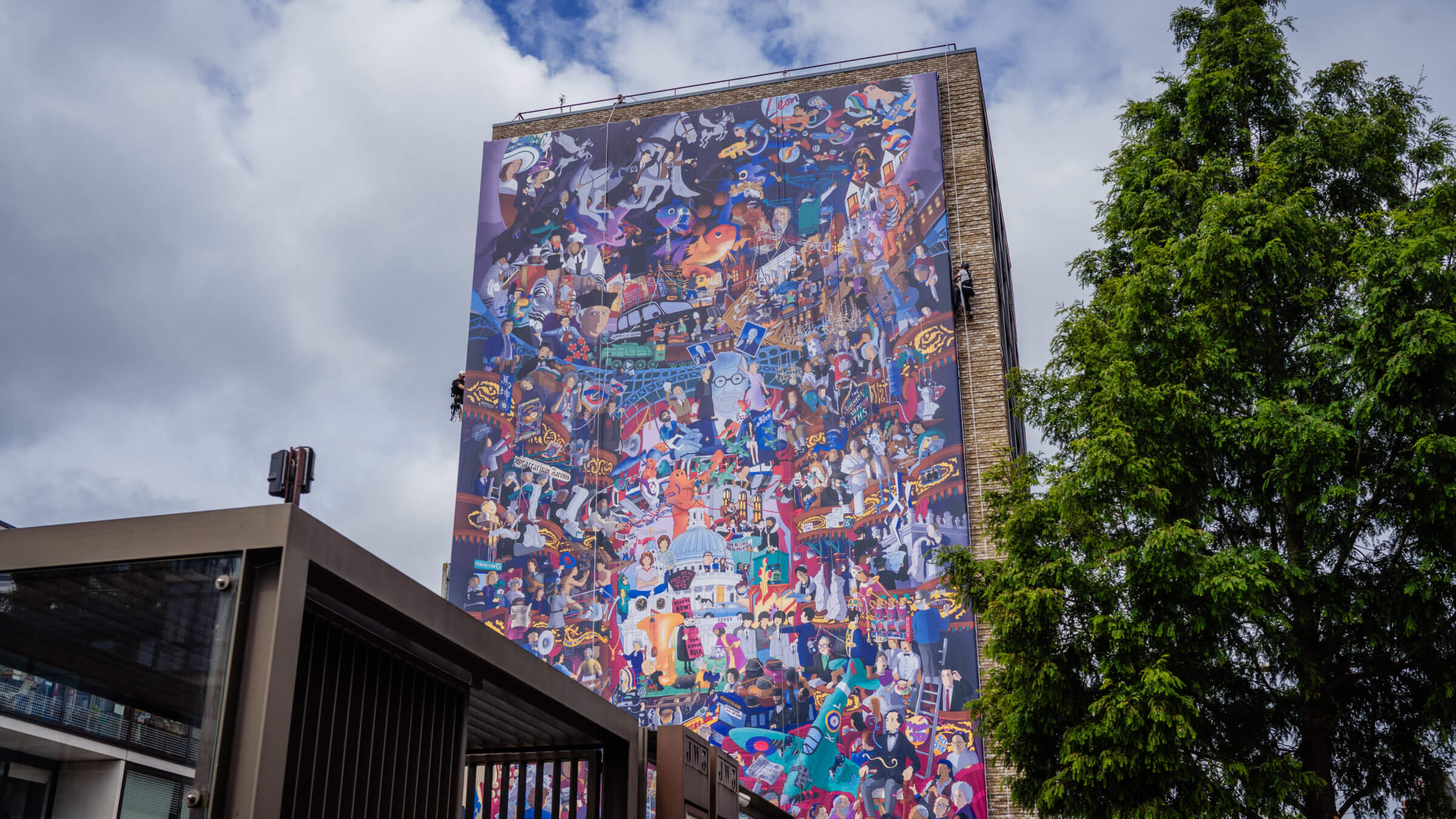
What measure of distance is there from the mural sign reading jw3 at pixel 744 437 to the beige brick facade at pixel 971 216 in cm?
47

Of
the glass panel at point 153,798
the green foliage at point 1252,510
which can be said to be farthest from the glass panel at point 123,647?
the green foliage at point 1252,510

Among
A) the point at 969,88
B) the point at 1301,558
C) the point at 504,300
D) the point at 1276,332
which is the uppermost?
the point at 969,88

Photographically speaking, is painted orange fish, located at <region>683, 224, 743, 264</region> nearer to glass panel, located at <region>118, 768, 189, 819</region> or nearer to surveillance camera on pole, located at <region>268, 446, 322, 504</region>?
surveillance camera on pole, located at <region>268, 446, 322, 504</region>

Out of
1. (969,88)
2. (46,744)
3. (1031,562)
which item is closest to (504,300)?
(969,88)

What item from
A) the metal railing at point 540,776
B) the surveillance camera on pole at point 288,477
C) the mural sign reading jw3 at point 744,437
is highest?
the mural sign reading jw3 at point 744,437

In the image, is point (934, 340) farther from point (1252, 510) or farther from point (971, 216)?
point (1252, 510)

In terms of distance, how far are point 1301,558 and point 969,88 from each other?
13.1 metres

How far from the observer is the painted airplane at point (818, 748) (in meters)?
17.8

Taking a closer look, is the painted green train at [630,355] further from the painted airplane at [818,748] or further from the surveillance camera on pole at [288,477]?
the surveillance camera on pole at [288,477]

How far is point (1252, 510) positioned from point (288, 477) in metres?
9.46

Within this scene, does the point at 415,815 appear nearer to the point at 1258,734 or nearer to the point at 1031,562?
the point at 1031,562

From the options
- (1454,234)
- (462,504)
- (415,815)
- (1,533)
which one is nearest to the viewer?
(1,533)

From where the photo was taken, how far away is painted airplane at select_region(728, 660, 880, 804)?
17766mm

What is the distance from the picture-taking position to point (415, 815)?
6.66 m
